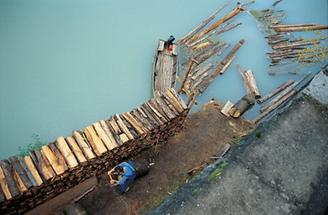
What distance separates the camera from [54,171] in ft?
24.3

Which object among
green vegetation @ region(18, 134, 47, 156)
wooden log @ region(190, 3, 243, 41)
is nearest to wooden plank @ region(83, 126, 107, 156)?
green vegetation @ region(18, 134, 47, 156)

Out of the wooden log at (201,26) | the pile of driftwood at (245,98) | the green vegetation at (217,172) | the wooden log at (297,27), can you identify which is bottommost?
the green vegetation at (217,172)

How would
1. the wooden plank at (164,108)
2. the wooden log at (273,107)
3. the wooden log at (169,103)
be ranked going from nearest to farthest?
1. the wooden plank at (164,108)
2. the wooden log at (169,103)
3. the wooden log at (273,107)

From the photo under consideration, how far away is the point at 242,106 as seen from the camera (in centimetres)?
1118

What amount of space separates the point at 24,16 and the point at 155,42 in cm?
569

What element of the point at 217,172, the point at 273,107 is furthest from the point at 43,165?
the point at 273,107

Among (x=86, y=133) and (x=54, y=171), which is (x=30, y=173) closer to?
(x=54, y=171)

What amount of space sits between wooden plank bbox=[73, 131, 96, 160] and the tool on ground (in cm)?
92

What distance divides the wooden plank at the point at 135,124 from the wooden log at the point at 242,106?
3838mm

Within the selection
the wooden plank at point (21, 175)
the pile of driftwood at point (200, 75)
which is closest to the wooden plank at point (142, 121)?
the pile of driftwood at point (200, 75)

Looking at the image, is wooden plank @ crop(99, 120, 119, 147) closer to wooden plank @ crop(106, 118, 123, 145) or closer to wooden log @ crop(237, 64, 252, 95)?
wooden plank @ crop(106, 118, 123, 145)

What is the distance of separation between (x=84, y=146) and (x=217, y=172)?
3.44 m

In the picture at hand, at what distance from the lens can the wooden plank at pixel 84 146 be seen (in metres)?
7.86

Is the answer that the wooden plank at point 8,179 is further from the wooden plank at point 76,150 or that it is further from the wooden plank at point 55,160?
the wooden plank at point 76,150
